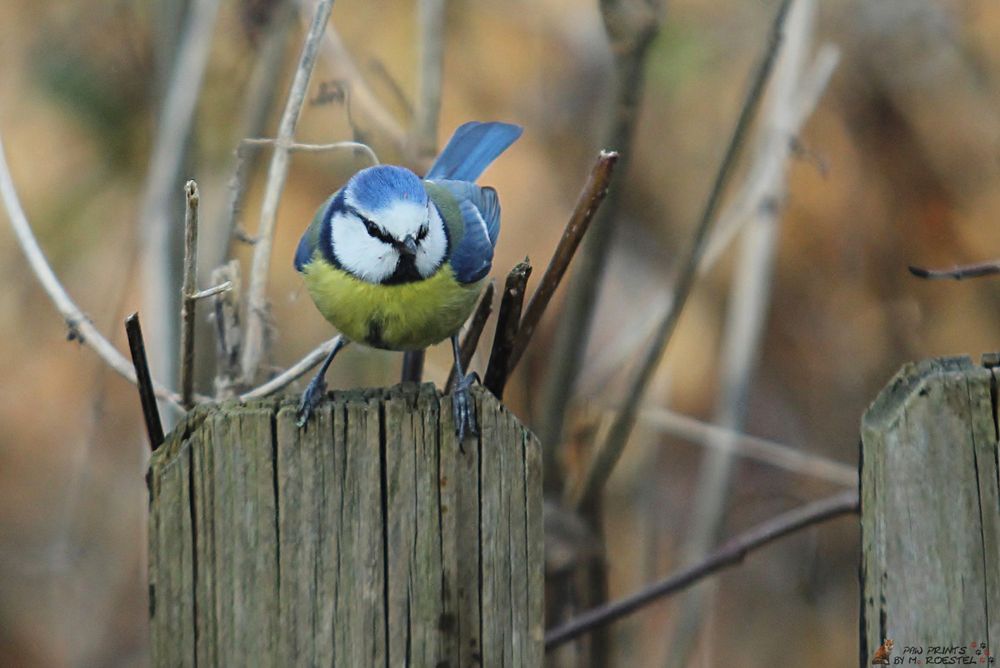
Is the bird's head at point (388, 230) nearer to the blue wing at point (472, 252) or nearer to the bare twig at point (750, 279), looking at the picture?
the blue wing at point (472, 252)

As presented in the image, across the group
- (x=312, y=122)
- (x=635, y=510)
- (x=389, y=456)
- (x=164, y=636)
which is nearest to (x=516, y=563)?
(x=389, y=456)

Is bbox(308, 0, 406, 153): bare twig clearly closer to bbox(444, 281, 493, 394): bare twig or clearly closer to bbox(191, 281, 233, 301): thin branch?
bbox(444, 281, 493, 394): bare twig

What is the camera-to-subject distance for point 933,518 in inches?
49.5

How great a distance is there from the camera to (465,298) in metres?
2.34

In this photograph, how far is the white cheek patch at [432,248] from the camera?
Answer: 2291 mm

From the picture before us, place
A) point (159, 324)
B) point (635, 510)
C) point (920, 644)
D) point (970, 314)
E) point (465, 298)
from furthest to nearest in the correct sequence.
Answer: point (970, 314), point (635, 510), point (159, 324), point (465, 298), point (920, 644)

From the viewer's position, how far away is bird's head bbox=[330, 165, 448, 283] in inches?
84.5

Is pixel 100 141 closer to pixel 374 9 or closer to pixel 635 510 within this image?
pixel 374 9

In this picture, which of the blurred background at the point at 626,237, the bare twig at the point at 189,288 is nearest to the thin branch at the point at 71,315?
the bare twig at the point at 189,288

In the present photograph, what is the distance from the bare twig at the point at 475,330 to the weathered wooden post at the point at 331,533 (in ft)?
1.81

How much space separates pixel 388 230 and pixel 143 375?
0.80m

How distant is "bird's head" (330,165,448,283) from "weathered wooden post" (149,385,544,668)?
0.92 meters

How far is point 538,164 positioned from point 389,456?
123 inches

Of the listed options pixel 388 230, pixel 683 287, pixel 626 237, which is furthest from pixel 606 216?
pixel 626 237
